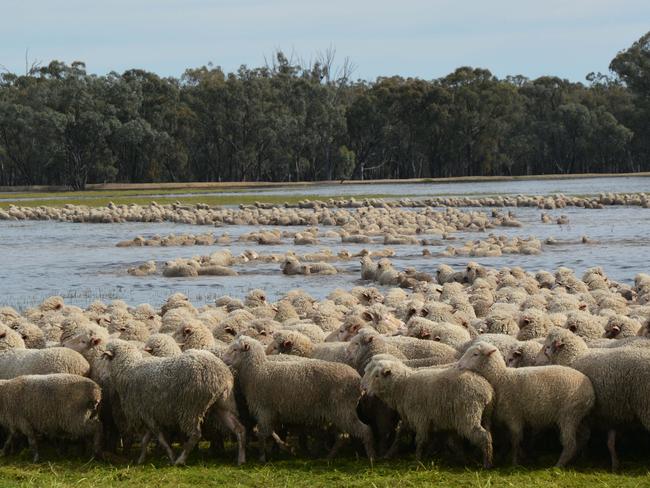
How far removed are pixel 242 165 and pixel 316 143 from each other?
303 inches

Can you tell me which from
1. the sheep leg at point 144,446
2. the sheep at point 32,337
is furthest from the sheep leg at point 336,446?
the sheep at point 32,337

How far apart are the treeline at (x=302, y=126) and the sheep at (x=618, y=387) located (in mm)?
77136

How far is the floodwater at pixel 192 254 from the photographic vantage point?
23.0 m

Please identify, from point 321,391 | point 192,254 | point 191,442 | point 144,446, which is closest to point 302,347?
point 321,391

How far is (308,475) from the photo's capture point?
7.67 metres

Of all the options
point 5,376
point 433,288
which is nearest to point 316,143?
point 433,288

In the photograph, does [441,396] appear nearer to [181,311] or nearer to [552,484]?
[552,484]

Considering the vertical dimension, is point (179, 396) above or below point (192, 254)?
above

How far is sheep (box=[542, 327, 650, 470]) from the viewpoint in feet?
25.6

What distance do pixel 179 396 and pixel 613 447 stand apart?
352cm

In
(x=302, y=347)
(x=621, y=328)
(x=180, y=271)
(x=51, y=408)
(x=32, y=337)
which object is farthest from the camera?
(x=180, y=271)

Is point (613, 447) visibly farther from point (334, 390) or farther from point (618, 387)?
point (334, 390)

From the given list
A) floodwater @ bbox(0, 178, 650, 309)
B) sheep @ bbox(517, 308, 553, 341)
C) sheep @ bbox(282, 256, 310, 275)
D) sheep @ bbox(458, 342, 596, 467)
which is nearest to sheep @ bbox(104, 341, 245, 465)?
A: sheep @ bbox(458, 342, 596, 467)

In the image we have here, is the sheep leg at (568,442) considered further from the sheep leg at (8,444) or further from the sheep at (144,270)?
the sheep at (144,270)
